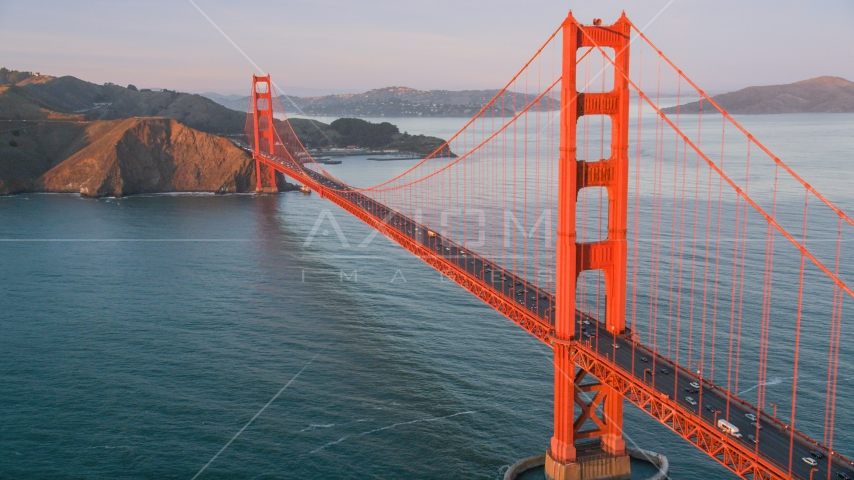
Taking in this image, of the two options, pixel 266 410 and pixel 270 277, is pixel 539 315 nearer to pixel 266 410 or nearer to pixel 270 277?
pixel 266 410

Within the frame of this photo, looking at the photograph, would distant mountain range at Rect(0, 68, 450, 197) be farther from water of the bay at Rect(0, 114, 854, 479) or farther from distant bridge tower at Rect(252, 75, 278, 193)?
water of the bay at Rect(0, 114, 854, 479)

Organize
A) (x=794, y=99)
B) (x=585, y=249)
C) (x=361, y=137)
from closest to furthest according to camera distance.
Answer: (x=585, y=249)
(x=361, y=137)
(x=794, y=99)

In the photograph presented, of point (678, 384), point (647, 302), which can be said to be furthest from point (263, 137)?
point (678, 384)

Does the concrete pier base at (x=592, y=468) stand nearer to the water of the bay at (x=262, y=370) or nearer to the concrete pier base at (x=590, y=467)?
the concrete pier base at (x=590, y=467)

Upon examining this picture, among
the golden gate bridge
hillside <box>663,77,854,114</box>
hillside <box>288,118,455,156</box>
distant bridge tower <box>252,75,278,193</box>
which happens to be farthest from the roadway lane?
hillside <box>663,77,854,114</box>

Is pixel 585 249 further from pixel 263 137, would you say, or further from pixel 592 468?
pixel 263 137

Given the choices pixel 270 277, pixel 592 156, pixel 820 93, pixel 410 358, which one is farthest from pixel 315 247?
pixel 820 93

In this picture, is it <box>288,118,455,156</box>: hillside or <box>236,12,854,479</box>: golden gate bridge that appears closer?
<box>236,12,854,479</box>: golden gate bridge
